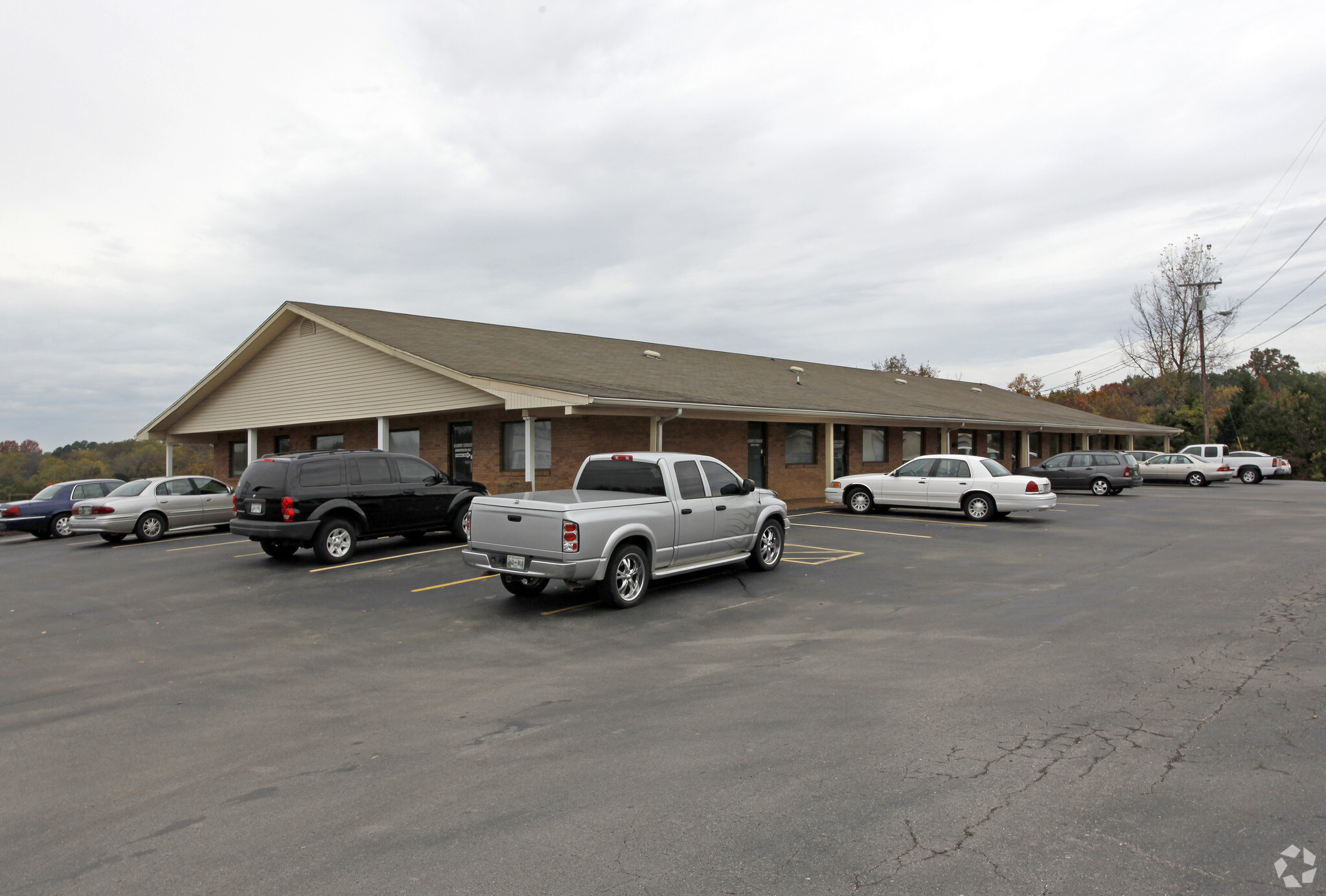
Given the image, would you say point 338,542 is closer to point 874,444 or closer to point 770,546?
point 770,546

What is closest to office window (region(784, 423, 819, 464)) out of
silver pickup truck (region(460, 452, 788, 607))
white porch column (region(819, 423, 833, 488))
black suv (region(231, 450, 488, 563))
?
white porch column (region(819, 423, 833, 488))

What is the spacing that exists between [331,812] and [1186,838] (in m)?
4.07

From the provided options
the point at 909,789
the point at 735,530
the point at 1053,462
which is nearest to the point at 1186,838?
the point at 909,789

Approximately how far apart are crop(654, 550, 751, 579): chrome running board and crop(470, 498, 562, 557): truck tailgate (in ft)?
5.30

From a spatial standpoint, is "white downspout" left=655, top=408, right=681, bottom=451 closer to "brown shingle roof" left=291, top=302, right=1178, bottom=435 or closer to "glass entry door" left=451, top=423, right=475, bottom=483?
"brown shingle roof" left=291, top=302, right=1178, bottom=435

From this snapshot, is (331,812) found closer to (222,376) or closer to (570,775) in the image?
(570,775)

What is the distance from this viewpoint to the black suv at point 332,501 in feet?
40.1

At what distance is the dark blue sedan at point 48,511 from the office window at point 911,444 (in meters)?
25.0

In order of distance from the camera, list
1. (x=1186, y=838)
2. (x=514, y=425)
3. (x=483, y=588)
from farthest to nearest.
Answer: (x=514, y=425) → (x=483, y=588) → (x=1186, y=838)

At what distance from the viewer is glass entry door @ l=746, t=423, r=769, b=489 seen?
22.8 m

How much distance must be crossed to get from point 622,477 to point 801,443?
1536cm

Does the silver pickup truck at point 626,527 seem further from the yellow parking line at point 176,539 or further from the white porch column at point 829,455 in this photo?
the white porch column at point 829,455

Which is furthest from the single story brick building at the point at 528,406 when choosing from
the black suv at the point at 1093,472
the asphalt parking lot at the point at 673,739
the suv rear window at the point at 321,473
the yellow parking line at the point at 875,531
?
the asphalt parking lot at the point at 673,739

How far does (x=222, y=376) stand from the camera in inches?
1014
